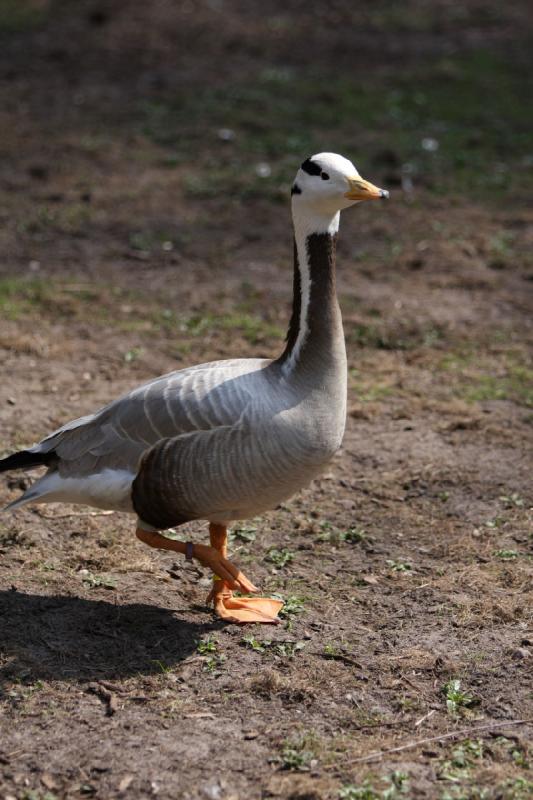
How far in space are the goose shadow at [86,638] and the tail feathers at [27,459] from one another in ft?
1.98

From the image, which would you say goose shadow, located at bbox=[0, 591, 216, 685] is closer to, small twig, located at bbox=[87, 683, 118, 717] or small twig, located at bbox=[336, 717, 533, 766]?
small twig, located at bbox=[87, 683, 118, 717]

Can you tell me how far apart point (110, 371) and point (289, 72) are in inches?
316

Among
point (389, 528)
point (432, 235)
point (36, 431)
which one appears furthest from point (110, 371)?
point (432, 235)

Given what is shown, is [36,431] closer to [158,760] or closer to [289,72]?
[158,760]

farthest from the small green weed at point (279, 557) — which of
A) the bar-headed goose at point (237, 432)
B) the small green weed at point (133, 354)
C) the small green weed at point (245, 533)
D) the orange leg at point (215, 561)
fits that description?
the small green weed at point (133, 354)

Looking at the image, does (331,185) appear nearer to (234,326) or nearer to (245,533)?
(245,533)

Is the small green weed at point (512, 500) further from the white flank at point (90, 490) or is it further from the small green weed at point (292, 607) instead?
the white flank at point (90, 490)

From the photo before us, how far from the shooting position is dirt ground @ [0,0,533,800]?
4.12 metres

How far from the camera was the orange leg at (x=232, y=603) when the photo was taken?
4.87 metres

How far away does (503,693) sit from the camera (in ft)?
14.5

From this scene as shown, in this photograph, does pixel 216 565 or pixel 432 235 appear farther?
pixel 432 235

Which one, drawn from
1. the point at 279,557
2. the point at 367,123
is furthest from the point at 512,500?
the point at 367,123

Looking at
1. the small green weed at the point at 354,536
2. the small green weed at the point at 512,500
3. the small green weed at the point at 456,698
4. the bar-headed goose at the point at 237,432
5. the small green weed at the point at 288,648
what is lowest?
the small green weed at the point at 354,536

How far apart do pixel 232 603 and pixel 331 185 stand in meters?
1.98
